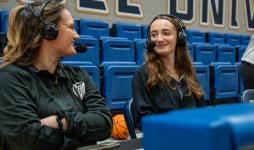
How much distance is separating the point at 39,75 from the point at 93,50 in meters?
2.08

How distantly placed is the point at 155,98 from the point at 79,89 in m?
0.45

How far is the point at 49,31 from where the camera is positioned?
1.30m

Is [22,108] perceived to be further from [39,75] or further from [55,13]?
[55,13]

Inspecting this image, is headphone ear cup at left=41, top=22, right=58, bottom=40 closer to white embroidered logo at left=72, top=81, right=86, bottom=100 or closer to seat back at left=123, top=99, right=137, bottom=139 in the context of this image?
white embroidered logo at left=72, top=81, right=86, bottom=100

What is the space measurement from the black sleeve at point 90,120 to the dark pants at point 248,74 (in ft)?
5.82

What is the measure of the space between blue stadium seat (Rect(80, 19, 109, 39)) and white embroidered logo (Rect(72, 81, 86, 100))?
9.39 feet

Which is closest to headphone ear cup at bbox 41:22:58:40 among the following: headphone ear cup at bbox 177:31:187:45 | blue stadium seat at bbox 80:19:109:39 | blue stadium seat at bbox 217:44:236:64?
headphone ear cup at bbox 177:31:187:45

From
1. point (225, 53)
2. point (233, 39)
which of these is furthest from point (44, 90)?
point (233, 39)

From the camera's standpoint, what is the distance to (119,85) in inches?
125

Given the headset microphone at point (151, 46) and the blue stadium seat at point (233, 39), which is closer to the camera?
the headset microphone at point (151, 46)

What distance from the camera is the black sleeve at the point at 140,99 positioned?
164 centimetres

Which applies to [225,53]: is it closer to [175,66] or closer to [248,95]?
[248,95]

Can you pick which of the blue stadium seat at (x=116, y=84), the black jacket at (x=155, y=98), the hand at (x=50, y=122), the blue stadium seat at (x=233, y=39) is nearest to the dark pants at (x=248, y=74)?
the blue stadium seat at (x=116, y=84)

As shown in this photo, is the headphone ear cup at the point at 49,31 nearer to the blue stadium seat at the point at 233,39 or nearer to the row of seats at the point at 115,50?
the row of seats at the point at 115,50
